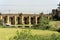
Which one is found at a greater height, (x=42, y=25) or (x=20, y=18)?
(x=20, y=18)

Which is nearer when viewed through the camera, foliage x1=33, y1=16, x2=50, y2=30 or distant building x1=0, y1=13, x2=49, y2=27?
foliage x1=33, y1=16, x2=50, y2=30

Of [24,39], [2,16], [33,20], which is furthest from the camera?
[33,20]

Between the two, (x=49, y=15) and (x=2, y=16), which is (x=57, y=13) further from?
(x=2, y=16)

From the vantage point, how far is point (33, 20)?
7794 centimetres

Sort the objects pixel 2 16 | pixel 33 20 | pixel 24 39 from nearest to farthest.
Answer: pixel 24 39, pixel 2 16, pixel 33 20

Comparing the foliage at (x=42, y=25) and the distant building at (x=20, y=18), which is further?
the distant building at (x=20, y=18)

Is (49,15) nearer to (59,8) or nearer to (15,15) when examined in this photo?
(59,8)

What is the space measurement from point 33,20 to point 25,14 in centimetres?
353

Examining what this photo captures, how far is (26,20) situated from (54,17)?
10210 mm

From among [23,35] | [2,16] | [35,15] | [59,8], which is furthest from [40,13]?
[23,35]

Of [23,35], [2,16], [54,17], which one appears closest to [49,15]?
[54,17]

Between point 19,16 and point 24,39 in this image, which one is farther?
point 19,16

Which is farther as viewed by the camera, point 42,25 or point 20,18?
point 20,18

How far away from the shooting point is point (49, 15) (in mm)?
Answer: 75125
